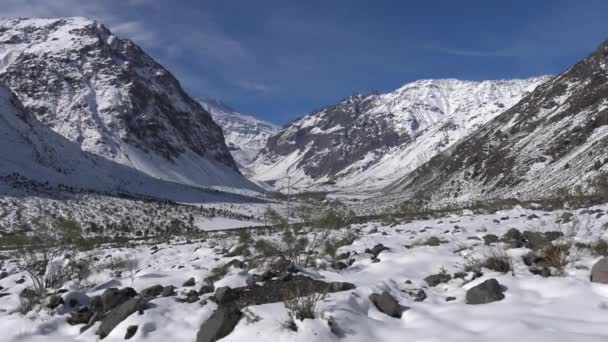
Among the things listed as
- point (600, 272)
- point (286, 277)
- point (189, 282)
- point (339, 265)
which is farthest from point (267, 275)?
point (600, 272)

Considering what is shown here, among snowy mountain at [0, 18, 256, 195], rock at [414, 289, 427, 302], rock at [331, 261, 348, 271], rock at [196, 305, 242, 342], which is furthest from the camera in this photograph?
snowy mountain at [0, 18, 256, 195]

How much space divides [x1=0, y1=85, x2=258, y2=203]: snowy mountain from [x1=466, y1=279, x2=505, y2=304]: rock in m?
50.4

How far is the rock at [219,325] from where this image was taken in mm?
6309

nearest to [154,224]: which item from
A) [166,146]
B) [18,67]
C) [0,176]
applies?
[0,176]

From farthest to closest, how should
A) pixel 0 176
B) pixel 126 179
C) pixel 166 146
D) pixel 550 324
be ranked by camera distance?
pixel 166 146 → pixel 126 179 → pixel 0 176 → pixel 550 324

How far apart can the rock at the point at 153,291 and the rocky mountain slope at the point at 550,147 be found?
38.2 metres

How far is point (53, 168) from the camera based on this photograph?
68.8 m

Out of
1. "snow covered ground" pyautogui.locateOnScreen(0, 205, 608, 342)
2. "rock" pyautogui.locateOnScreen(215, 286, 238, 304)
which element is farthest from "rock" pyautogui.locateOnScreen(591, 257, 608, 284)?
"rock" pyautogui.locateOnScreen(215, 286, 238, 304)

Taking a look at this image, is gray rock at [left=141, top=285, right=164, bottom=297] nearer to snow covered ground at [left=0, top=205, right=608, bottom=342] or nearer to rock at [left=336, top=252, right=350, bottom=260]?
snow covered ground at [left=0, top=205, right=608, bottom=342]

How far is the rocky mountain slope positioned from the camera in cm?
4916

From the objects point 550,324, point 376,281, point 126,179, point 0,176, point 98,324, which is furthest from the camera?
point 126,179

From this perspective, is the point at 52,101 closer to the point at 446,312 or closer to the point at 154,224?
the point at 154,224

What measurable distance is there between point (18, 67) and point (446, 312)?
153 metres

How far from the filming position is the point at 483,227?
14773 mm
